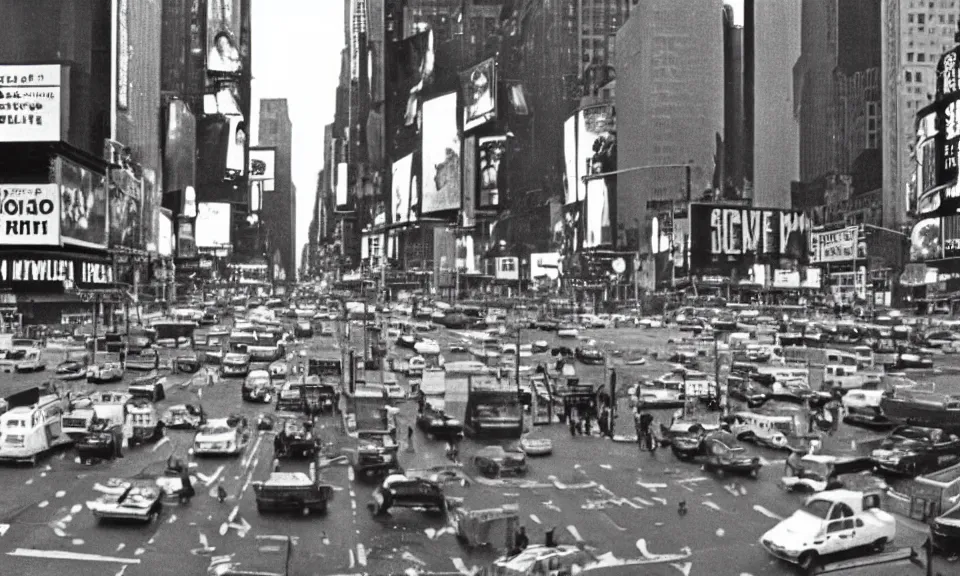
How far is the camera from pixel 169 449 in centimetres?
→ 2961

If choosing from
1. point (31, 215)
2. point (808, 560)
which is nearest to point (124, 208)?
point (31, 215)

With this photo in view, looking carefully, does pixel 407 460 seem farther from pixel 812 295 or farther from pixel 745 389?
pixel 812 295

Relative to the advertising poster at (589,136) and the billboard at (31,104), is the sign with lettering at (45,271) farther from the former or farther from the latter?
the advertising poster at (589,136)

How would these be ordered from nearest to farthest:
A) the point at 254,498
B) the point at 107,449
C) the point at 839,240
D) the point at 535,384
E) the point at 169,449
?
the point at 254,498 < the point at 107,449 < the point at 169,449 < the point at 535,384 < the point at 839,240

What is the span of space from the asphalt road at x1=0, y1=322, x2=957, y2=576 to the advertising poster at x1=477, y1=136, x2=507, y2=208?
13151cm

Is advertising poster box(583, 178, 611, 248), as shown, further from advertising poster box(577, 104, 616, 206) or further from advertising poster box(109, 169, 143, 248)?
advertising poster box(109, 169, 143, 248)

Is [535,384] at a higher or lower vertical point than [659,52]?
lower

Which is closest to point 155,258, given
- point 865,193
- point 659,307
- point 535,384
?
point 659,307

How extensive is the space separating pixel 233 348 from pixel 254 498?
3344 cm

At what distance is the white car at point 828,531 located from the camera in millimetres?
18156

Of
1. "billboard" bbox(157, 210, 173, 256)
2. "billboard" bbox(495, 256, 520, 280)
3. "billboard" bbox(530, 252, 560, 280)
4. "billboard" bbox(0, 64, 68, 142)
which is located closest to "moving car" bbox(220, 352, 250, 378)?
"billboard" bbox(0, 64, 68, 142)

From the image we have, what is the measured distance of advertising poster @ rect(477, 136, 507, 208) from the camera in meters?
158

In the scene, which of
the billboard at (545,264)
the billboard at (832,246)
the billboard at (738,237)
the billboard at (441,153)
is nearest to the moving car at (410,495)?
the billboard at (738,237)

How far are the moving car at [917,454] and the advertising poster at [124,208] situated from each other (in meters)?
71.6
